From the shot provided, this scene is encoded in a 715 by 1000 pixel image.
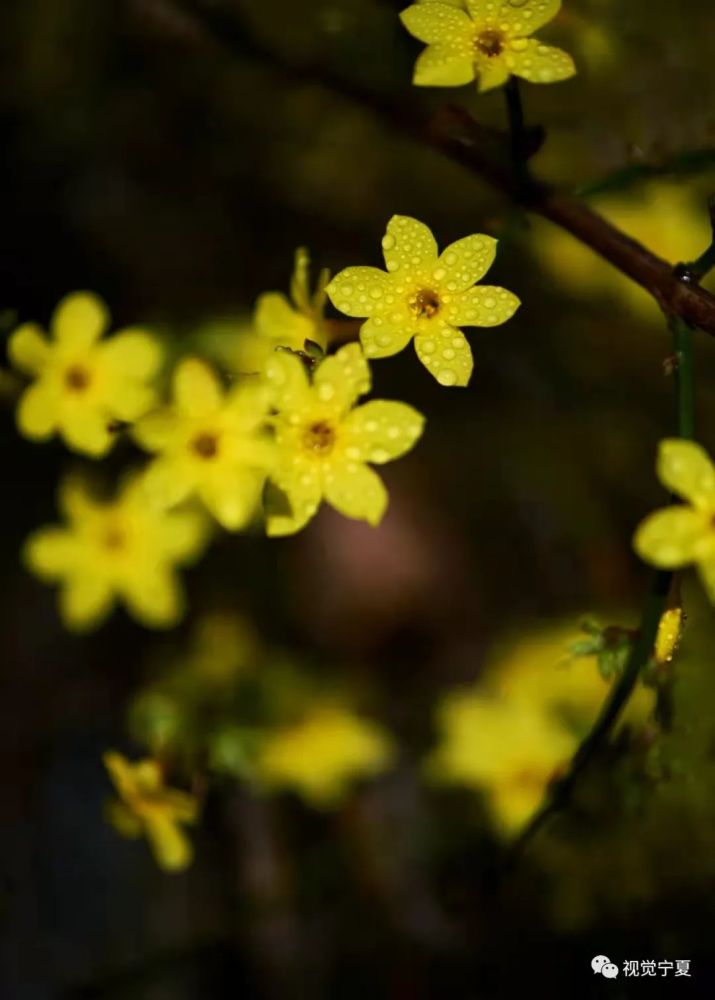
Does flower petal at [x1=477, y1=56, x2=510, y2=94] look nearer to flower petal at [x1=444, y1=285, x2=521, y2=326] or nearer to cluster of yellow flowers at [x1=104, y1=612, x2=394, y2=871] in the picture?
flower petal at [x1=444, y1=285, x2=521, y2=326]

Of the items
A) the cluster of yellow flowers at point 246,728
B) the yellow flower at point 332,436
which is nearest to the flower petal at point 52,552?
the cluster of yellow flowers at point 246,728

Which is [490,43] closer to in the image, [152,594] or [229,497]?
[229,497]

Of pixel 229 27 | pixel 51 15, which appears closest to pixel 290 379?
pixel 229 27

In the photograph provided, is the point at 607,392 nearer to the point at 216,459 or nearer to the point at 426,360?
the point at 216,459

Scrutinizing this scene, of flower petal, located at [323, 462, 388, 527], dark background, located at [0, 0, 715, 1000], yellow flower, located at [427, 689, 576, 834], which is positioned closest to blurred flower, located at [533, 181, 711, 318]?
dark background, located at [0, 0, 715, 1000]

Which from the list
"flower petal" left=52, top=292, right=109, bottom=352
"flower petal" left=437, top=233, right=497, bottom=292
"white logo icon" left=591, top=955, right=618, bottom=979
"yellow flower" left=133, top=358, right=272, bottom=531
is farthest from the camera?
"white logo icon" left=591, top=955, right=618, bottom=979
